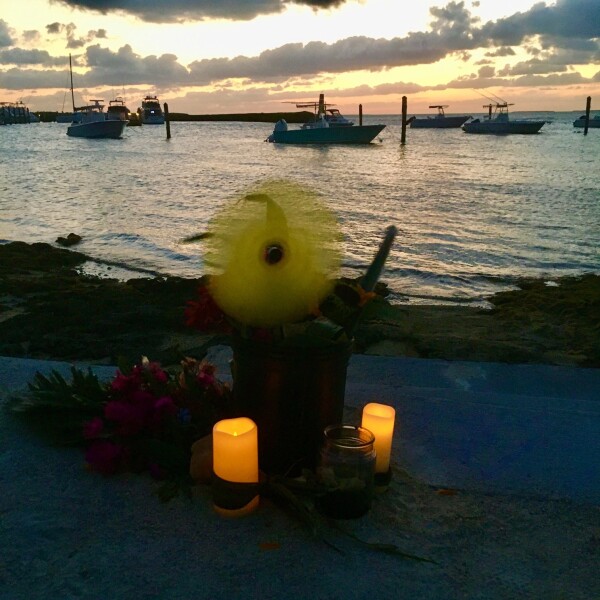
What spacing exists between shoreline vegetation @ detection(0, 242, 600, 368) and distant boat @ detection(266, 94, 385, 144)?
4116 centimetres

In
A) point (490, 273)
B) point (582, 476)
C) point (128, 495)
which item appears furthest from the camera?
point (490, 273)

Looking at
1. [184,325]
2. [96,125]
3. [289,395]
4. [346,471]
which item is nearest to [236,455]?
[289,395]

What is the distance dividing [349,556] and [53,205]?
18132 millimetres

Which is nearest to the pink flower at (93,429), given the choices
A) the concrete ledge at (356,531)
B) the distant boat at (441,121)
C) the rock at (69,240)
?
the concrete ledge at (356,531)

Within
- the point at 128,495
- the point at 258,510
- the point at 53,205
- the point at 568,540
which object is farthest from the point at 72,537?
the point at 53,205

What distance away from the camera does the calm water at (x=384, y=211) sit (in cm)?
1052

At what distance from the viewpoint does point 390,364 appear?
14.2ft

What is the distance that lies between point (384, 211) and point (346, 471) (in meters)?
15.7

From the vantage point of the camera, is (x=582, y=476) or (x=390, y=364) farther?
(x=390, y=364)

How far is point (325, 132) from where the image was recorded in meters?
47.7

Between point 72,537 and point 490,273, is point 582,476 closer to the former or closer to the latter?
point 72,537

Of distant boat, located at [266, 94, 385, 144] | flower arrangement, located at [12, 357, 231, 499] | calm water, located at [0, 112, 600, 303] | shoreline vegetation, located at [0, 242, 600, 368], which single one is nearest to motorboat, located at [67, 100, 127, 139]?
distant boat, located at [266, 94, 385, 144]

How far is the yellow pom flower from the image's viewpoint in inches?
91.9

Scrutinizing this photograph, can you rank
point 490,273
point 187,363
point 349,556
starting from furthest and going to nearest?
point 490,273 < point 187,363 < point 349,556
